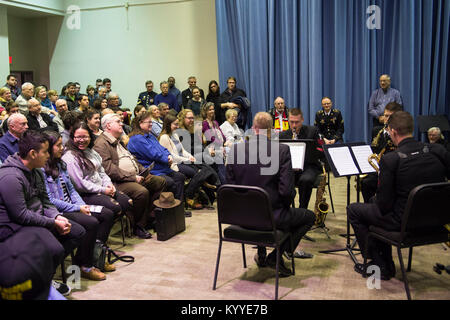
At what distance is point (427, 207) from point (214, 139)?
11.9 feet

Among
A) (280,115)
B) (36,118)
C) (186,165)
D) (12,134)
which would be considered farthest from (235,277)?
(36,118)

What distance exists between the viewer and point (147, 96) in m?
9.42

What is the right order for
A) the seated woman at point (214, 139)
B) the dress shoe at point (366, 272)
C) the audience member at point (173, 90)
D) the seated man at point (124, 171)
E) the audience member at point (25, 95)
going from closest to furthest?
the dress shoe at point (366, 272) → the seated man at point (124, 171) → the seated woman at point (214, 139) → the audience member at point (25, 95) → the audience member at point (173, 90)

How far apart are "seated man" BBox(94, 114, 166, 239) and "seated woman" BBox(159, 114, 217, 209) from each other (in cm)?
84

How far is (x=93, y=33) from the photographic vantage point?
404 inches

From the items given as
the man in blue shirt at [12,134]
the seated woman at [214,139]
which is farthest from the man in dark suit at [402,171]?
the man in blue shirt at [12,134]

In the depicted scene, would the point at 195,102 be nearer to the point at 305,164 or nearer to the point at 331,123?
the point at 331,123

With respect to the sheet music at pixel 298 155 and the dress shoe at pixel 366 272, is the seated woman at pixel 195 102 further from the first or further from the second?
the dress shoe at pixel 366 272

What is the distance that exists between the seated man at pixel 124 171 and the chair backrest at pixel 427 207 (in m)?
2.52

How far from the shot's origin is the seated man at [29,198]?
8.80 ft

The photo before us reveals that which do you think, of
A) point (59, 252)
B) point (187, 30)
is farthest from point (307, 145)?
point (187, 30)

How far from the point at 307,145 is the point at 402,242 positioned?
5.33 feet

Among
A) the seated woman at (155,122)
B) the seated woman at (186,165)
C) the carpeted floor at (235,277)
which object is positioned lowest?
the carpeted floor at (235,277)

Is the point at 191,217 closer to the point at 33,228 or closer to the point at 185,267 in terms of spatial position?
the point at 185,267
